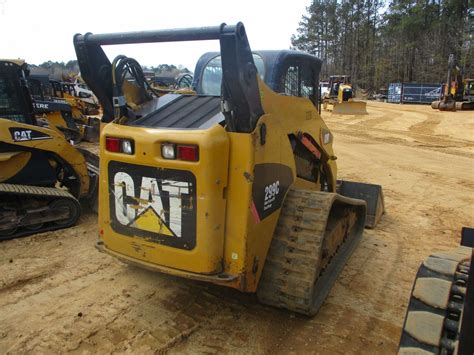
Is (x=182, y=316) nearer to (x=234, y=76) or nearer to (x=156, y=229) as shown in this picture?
(x=156, y=229)

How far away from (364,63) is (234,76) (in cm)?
5559

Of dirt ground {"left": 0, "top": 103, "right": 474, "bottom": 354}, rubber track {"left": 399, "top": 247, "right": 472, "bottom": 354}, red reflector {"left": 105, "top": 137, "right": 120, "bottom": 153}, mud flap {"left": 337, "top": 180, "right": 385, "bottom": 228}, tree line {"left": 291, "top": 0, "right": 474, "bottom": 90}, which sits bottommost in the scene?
dirt ground {"left": 0, "top": 103, "right": 474, "bottom": 354}

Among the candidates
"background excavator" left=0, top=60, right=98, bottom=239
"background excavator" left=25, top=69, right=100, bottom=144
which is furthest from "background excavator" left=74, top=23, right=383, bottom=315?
"background excavator" left=25, top=69, right=100, bottom=144

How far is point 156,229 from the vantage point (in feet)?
10.3

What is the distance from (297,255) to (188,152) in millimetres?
1147

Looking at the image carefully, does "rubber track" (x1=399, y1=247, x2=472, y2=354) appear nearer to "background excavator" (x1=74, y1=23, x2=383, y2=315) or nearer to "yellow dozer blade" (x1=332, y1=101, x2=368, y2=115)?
"background excavator" (x1=74, y1=23, x2=383, y2=315)

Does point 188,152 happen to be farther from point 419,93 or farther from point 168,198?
point 419,93

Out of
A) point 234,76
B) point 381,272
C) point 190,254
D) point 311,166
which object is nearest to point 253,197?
point 190,254

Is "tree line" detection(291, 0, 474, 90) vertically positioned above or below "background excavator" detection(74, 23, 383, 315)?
above

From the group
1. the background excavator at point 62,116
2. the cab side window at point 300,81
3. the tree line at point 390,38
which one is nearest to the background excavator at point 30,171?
the cab side window at point 300,81

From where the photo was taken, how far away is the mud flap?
5922mm

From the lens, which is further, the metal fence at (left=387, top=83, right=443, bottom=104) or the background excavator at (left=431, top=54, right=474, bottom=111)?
the metal fence at (left=387, top=83, right=443, bottom=104)

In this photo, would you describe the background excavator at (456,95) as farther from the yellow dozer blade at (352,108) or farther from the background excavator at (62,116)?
the background excavator at (62,116)

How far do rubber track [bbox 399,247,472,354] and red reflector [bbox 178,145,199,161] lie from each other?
1.52 meters
